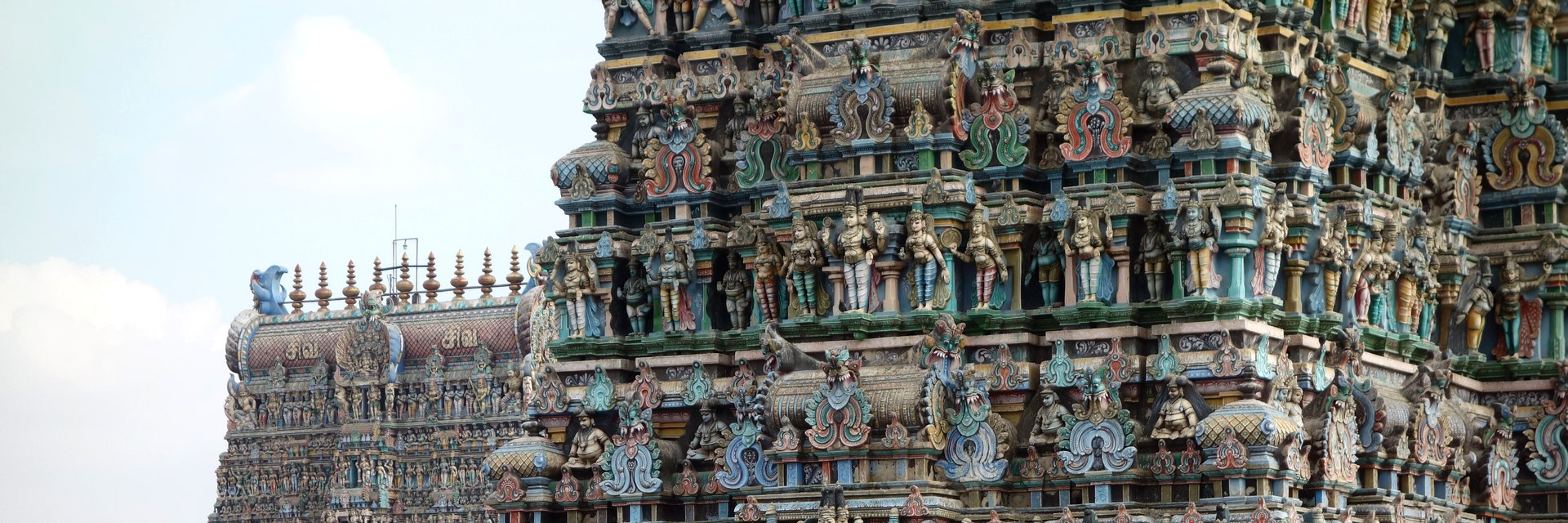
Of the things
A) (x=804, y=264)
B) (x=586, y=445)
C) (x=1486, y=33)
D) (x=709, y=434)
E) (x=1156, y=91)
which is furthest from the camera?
(x=1486, y=33)

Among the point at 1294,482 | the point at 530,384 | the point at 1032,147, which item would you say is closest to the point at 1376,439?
the point at 1294,482

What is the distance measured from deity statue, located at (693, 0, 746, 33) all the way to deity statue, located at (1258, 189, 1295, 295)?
18.5 ft

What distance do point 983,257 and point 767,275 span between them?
223 centimetres

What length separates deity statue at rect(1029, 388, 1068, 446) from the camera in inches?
952

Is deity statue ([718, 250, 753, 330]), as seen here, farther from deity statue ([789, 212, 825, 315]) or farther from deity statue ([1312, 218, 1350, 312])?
deity statue ([1312, 218, 1350, 312])

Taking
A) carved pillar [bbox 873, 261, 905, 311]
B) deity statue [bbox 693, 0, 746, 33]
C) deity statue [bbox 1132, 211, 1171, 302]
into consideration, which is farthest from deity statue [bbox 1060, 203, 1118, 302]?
deity statue [bbox 693, 0, 746, 33]

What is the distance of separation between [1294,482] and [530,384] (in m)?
27.5

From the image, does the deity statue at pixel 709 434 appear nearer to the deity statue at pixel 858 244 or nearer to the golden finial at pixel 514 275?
the deity statue at pixel 858 244

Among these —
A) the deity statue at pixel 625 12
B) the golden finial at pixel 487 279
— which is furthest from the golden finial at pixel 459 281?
the deity statue at pixel 625 12

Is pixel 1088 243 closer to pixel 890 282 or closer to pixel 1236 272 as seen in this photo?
pixel 1236 272

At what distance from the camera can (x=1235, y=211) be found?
2384 cm

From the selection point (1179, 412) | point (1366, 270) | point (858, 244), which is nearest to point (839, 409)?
point (858, 244)

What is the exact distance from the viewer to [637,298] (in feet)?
88.4

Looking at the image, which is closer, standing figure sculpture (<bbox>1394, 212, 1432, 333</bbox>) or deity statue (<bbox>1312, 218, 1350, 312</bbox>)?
deity statue (<bbox>1312, 218, 1350, 312</bbox>)
